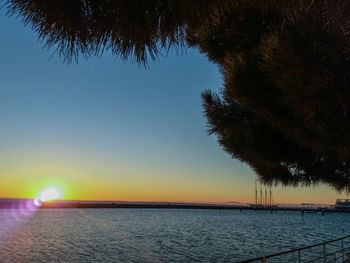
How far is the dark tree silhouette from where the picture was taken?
2.05m

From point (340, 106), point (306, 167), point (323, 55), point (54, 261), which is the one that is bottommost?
point (54, 261)

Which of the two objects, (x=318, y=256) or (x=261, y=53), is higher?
(x=261, y=53)

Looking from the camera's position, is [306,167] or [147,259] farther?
[147,259]

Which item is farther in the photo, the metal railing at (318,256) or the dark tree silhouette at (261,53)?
the metal railing at (318,256)

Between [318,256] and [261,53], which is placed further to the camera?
[318,256]

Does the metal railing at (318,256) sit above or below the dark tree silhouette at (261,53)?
below

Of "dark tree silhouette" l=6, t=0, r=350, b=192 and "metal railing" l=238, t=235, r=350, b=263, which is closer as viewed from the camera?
"dark tree silhouette" l=6, t=0, r=350, b=192

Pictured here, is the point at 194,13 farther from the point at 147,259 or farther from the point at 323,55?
the point at 147,259

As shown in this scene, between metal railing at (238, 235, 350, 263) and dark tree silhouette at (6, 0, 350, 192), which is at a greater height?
dark tree silhouette at (6, 0, 350, 192)

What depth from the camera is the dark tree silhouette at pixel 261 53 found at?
2047 millimetres

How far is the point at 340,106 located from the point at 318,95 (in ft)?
1.72

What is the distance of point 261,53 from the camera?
12.8 ft

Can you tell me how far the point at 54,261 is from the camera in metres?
25.7

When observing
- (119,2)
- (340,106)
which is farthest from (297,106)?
(119,2)
